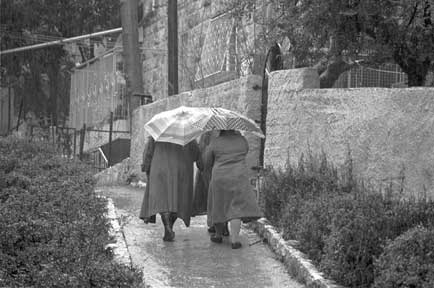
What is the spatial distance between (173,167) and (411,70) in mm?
3347

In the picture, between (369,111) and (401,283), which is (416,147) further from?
(401,283)

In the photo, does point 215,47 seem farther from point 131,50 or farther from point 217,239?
point 217,239

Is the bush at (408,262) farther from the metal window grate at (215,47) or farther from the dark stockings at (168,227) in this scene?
the metal window grate at (215,47)

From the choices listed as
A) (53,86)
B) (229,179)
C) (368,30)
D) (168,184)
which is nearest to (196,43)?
(368,30)

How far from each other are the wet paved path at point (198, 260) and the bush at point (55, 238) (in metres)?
0.61

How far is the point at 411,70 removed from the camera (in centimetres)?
1406

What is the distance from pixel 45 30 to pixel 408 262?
2681cm

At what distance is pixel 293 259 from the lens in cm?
1102

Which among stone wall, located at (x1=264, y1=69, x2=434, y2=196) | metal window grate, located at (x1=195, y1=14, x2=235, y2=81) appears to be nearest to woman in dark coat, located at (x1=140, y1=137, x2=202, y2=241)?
stone wall, located at (x1=264, y1=69, x2=434, y2=196)

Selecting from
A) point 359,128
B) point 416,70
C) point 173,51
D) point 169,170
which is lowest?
point 169,170

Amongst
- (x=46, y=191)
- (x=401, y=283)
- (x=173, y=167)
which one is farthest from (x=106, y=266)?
(x=173, y=167)

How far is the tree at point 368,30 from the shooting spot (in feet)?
42.8

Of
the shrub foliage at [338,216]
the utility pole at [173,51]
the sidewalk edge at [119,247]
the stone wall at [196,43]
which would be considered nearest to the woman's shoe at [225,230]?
the shrub foliage at [338,216]

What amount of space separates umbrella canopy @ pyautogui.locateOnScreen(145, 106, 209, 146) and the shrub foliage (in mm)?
1238
